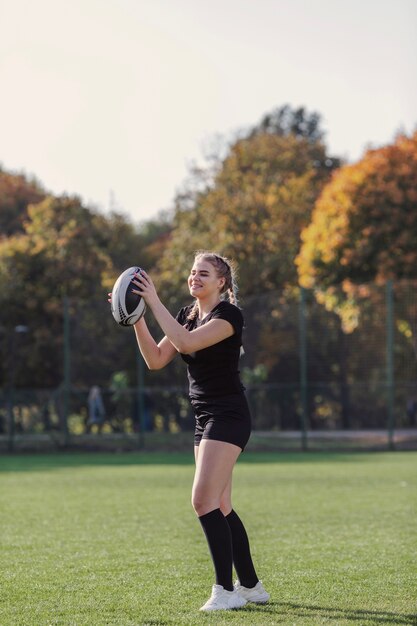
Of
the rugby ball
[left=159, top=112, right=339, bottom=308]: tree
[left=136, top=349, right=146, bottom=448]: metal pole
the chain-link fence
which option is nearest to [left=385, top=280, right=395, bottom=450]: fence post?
the chain-link fence

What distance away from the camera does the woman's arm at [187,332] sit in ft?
20.2

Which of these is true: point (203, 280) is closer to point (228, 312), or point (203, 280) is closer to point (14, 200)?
point (228, 312)

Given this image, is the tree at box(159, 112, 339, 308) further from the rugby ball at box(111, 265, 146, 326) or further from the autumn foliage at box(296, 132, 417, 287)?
the rugby ball at box(111, 265, 146, 326)

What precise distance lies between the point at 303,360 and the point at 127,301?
1924 cm

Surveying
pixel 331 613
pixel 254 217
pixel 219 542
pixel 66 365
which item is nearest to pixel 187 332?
pixel 219 542

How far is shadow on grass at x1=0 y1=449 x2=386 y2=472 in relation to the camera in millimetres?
21953

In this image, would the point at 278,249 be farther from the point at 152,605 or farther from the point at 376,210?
the point at 152,605

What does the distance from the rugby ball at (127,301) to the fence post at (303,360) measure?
1860cm

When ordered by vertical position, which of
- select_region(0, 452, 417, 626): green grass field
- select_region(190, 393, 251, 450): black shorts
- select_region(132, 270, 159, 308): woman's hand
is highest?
select_region(132, 270, 159, 308): woman's hand

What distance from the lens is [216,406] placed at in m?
6.36

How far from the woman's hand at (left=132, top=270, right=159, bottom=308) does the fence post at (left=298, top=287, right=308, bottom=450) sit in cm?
1862

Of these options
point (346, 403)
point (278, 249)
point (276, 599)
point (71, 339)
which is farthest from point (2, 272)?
point (276, 599)

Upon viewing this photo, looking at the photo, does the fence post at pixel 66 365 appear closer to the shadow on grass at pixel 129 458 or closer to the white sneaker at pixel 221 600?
the shadow on grass at pixel 129 458

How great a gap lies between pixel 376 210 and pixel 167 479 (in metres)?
15.1
